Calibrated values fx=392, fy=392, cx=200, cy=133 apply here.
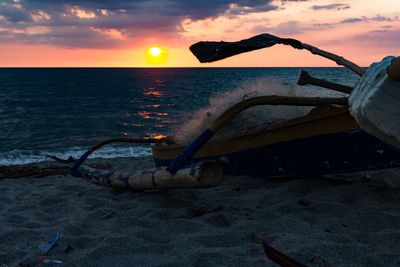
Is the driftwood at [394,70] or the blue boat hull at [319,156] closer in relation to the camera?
the driftwood at [394,70]

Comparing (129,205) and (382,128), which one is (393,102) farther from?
(129,205)

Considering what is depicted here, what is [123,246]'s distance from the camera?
346 centimetres

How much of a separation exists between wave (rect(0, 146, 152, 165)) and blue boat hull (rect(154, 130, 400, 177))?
258 inches

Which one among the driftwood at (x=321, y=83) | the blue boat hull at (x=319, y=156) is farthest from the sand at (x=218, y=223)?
the driftwood at (x=321, y=83)

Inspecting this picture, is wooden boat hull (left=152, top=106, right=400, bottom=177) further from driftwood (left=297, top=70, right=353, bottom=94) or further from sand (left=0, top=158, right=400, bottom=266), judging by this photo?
driftwood (left=297, top=70, right=353, bottom=94)

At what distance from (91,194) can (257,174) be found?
7.67ft

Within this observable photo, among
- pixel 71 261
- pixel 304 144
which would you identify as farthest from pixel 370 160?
pixel 71 261

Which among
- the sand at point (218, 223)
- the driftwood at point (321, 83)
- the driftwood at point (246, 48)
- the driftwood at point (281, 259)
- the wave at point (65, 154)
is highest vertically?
the driftwood at point (246, 48)

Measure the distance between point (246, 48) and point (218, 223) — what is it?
1.95 meters

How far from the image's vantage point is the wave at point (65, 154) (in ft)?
37.6

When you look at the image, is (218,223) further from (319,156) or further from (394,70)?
(394,70)

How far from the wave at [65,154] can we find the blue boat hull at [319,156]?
21.5 ft

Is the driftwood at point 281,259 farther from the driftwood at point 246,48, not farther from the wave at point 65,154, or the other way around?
the wave at point 65,154

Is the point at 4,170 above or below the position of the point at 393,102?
below
